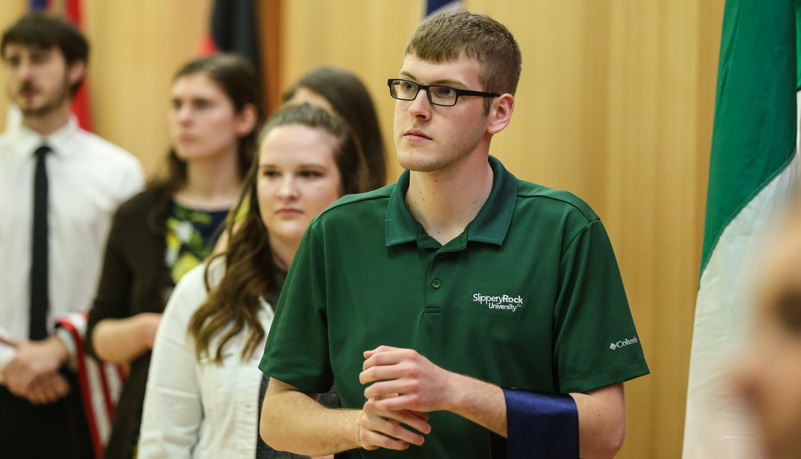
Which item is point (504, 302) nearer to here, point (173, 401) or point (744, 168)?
point (744, 168)

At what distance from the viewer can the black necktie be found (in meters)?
3.50

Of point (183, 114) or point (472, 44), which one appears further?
point (183, 114)

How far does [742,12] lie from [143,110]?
373cm

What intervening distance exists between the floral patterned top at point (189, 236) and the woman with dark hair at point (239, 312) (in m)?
0.71

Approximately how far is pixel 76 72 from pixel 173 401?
2183 millimetres

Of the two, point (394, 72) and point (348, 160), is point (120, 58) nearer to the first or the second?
point (394, 72)

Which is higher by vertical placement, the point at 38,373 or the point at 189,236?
the point at 189,236

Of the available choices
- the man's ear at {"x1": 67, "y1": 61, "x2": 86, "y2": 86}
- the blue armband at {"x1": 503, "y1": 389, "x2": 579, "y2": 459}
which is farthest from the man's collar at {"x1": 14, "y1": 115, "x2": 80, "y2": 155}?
the blue armband at {"x1": 503, "y1": 389, "x2": 579, "y2": 459}

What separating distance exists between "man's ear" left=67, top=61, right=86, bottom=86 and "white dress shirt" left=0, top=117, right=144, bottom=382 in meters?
0.21

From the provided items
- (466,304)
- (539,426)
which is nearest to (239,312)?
(466,304)

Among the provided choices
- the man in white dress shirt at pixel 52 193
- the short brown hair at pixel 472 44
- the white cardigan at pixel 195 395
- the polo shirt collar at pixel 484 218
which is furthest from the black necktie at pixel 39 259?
the short brown hair at pixel 472 44

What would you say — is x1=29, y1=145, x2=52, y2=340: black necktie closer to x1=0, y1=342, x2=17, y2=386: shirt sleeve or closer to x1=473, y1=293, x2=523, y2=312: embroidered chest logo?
x1=0, y1=342, x2=17, y2=386: shirt sleeve

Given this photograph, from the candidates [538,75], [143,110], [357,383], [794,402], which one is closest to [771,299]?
[794,402]

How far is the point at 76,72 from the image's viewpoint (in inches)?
150
